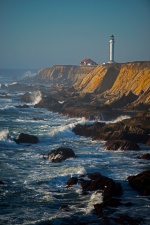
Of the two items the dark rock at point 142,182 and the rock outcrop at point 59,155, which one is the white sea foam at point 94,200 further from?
the rock outcrop at point 59,155

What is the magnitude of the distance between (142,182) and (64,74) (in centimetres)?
11283

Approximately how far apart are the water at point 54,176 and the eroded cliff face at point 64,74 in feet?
256

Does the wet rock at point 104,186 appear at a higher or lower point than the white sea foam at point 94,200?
higher

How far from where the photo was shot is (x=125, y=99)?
1951 inches

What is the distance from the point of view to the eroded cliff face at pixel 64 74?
363 feet

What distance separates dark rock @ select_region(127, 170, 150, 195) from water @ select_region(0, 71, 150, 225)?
342 mm

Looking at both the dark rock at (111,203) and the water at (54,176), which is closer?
the water at (54,176)

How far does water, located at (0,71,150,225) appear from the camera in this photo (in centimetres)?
1438

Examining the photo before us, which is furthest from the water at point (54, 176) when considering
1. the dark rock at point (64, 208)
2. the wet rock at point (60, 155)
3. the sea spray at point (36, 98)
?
the sea spray at point (36, 98)

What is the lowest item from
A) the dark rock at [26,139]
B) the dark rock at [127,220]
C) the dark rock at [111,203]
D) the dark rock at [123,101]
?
the dark rock at [127,220]

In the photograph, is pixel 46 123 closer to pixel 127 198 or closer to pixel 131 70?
pixel 127 198

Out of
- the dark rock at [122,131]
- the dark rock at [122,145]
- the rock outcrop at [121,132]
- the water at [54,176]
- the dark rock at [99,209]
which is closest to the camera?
the dark rock at [99,209]

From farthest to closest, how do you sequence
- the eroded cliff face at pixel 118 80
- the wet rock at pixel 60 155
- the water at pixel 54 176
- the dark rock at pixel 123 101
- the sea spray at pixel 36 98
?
1. the sea spray at pixel 36 98
2. the eroded cliff face at pixel 118 80
3. the dark rock at pixel 123 101
4. the wet rock at pixel 60 155
5. the water at pixel 54 176

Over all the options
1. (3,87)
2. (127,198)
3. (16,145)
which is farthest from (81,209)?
(3,87)
